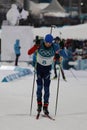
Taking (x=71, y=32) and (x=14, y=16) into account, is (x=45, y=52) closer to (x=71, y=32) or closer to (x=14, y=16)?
(x=71, y=32)

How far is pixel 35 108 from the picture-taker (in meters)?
9.15

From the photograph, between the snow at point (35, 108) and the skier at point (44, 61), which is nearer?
the snow at point (35, 108)

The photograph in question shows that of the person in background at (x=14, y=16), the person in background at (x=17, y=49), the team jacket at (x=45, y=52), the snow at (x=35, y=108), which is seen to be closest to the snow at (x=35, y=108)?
the snow at (x=35, y=108)

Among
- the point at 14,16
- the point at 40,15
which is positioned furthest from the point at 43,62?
the point at 40,15

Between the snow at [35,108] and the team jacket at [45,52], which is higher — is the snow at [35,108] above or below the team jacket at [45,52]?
below

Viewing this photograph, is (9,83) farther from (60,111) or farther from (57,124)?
(57,124)

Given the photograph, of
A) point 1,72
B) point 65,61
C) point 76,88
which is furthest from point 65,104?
point 65,61

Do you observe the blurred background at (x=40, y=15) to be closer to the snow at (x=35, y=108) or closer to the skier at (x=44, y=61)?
the snow at (x=35, y=108)

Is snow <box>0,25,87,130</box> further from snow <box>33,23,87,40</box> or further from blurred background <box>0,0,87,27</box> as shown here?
blurred background <box>0,0,87,27</box>

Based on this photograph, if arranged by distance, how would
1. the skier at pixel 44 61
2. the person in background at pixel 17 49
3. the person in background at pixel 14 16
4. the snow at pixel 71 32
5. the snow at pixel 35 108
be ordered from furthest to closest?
the person in background at pixel 14 16
the person in background at pixel 17 49
the snow at pixel 71 32
the skier at pixel 44 61
the snow at pixel 35 108

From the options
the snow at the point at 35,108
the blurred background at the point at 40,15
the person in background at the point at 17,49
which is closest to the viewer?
the snow at the point at 35,108

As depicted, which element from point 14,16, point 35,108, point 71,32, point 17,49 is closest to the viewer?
point 35,108

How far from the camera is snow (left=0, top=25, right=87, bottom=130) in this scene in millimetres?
7355

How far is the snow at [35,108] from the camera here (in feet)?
24.2
